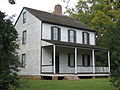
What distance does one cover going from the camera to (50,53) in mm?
22656

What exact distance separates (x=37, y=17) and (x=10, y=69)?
1630cm

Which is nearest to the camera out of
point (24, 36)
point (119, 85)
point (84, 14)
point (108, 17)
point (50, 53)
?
point (119, 85)

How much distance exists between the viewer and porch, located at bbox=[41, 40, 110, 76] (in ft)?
69.4

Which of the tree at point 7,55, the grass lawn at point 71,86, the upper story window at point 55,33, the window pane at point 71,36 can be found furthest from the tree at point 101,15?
the tree at point 7,55

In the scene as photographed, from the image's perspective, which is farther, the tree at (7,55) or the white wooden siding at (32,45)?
the white wooden siding at (32,45)

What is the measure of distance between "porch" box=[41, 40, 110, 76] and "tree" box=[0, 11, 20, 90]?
12715 mm

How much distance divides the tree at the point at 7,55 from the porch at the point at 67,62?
12.7 metres

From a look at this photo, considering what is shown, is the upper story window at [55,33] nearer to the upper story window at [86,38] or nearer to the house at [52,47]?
the house at [52,47]

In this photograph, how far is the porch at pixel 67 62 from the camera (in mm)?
21141

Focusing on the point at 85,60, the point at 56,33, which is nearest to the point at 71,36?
the point at 56,33

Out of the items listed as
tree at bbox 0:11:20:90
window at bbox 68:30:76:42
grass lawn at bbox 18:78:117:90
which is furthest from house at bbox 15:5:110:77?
tree at bbox 0:11:20:90

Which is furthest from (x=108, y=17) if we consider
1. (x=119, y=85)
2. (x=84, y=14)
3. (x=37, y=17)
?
(x=119, y=85)

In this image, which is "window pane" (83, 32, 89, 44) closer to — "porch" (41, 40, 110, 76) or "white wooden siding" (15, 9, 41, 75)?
"porch" (41, 40, 110, 76)

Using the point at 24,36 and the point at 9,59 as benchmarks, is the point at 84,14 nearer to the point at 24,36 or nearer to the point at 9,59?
the point at 24,36
